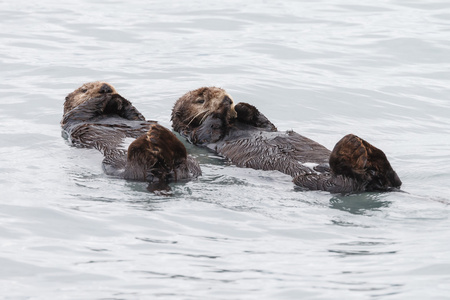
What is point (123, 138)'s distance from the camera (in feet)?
22.0

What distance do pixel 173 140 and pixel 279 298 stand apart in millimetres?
2050

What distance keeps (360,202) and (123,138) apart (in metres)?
2.34

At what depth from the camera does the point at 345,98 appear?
9.16 meters

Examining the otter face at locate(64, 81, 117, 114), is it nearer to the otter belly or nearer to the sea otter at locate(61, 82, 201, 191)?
the sea otter at locate(61, 82, 201, 191)

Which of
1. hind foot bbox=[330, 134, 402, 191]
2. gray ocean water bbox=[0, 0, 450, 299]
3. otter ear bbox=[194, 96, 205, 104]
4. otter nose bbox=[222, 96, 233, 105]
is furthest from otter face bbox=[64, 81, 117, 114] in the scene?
hind foot bbox=[330, 134, 402, 191]

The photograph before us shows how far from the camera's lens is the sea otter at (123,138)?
5547 mm

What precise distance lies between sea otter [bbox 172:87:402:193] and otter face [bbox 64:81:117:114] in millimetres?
693

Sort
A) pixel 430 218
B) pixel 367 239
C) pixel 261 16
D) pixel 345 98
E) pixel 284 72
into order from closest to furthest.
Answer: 1. pixel 367 239
2. pixel 430 218
3. pixel 345 98
4. pixel 284 72
5. pixel 261 16

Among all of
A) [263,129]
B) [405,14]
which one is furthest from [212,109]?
[405,14]

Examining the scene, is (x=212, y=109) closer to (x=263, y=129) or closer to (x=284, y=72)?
(x=263, y=129)

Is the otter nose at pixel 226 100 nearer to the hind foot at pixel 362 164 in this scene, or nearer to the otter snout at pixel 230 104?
the otter snout at pixel 230 104

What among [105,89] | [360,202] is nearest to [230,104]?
[105,89]

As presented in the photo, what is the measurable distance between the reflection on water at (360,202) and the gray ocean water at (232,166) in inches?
0.8

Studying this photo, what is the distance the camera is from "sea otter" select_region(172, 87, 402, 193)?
5.45 m
